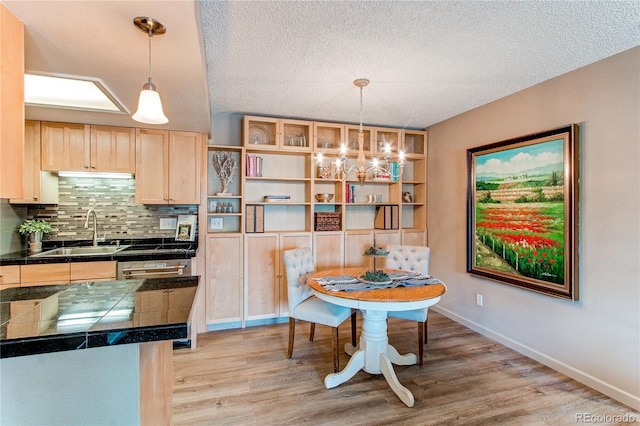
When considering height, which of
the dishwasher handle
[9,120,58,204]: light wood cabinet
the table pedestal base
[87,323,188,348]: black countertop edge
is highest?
[9,120,58,204]: light wood cabinet

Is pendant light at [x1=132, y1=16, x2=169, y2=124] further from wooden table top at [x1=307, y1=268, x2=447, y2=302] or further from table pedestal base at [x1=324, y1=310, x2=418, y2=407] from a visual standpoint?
table pedestal base at [x1=324, y1=310, x2=418, y2=407]

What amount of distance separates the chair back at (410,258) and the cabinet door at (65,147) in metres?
3.23

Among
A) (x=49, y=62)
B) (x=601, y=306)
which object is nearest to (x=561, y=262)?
(x=601, y=306)

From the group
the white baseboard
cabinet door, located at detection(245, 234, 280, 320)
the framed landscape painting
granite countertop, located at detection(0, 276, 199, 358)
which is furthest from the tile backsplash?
the white baseboard

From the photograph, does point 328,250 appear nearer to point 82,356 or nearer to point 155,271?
point 155,271

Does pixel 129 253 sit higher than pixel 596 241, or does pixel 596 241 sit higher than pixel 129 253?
pixel 596 241

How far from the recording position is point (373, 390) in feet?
7.57

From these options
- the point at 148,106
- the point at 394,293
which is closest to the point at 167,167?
the point at 148,106

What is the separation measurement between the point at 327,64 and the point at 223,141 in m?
1.80

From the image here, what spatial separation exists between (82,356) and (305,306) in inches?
72.0

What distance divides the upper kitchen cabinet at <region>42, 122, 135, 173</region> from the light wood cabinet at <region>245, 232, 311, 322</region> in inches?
59.2

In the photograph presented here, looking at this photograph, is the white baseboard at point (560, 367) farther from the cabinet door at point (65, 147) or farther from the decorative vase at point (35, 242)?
the decorative vase at point (35, 242)

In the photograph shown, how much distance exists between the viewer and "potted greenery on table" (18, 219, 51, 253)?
2.97 meters

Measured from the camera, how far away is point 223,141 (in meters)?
3.69
